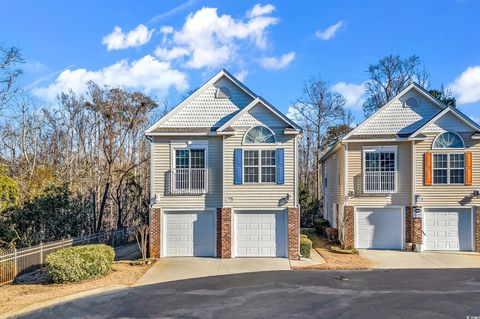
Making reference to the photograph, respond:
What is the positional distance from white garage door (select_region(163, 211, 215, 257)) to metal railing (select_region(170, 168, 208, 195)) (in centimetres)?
111

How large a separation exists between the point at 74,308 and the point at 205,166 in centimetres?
838

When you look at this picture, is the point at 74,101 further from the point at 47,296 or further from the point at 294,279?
the point at 294,279

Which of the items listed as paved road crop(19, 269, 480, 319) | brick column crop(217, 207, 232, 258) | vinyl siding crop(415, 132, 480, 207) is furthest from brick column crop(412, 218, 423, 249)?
brick column crop(217, 207, 232, 258)

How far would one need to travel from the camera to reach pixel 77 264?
12.7 meters

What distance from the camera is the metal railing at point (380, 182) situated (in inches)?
730

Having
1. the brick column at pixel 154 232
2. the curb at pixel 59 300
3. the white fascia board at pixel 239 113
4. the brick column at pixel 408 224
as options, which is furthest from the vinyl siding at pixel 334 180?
the curb at pixel 59 300

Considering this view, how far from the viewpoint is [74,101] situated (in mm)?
31438

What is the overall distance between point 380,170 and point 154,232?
1149 centimetres

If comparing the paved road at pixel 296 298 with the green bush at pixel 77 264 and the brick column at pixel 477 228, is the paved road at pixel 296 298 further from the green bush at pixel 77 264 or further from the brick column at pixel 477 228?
the brick column at pixel 477 228

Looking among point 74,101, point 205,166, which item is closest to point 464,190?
point 205,166

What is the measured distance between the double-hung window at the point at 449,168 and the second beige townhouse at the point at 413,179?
1.2 inches

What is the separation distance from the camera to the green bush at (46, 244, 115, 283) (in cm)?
1241

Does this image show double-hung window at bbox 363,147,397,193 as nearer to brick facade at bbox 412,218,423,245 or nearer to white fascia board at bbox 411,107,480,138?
white fascia board at bbox 411,107,480,138

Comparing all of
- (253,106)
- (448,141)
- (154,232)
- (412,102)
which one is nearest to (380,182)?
(448,141)
